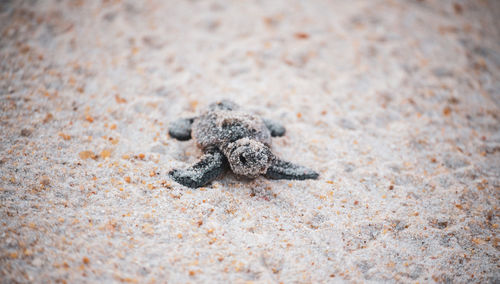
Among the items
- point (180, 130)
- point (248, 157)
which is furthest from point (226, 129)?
point (180, 130)

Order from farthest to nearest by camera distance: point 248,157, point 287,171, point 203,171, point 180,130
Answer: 1. point 180,130
2. point 287,171
3. point 203,171
4. point 248,157

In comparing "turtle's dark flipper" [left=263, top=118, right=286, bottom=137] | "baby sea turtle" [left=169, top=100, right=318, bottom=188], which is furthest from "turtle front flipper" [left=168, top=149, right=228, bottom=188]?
"turtle's dark flipper" [left=263, top=118, right=286, bottom=137]

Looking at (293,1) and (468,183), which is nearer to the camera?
(468,183)

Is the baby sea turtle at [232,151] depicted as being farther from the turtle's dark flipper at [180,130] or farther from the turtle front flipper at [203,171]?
the turtle's dark flipper at [180,130]

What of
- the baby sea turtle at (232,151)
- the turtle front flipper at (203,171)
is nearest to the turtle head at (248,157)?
the baby sea turtle at (232,151)

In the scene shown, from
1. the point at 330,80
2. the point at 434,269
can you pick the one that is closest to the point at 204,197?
the point at 434,269

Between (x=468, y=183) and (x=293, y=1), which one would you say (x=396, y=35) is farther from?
(x=468, y=183)

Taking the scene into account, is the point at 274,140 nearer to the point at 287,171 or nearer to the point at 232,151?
the point at 287,171
